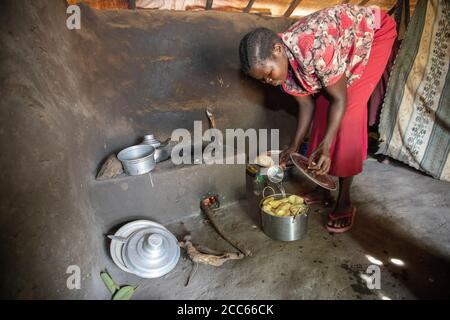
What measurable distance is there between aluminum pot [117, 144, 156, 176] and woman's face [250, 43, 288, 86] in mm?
1098

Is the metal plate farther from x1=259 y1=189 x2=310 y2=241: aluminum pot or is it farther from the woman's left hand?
the woman's left hand

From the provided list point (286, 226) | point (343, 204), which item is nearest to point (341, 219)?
point (343, 204)

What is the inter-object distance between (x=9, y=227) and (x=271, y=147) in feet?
9.23

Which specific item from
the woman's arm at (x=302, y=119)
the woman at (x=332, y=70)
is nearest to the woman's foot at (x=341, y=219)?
the woman at (x=332, y=70)

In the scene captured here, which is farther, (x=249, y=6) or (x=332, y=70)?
(x=249, y=6)

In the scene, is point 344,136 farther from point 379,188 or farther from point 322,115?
point 379,188

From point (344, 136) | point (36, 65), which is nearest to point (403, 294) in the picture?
point (344, 136)

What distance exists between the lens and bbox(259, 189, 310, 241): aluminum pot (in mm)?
1890

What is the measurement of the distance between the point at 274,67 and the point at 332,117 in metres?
0.51

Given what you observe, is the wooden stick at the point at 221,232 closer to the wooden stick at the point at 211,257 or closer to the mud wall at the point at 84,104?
the wooden stick at the point at 211,257

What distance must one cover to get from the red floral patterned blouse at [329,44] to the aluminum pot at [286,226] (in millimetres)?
924

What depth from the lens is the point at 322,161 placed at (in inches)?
66.1

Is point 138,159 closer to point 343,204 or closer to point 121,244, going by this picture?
point 121,244

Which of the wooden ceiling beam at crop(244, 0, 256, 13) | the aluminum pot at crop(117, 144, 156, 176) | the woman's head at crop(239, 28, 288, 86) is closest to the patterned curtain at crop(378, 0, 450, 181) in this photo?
the wooden ceiling beam at crop(244, 0, 256, 13)
